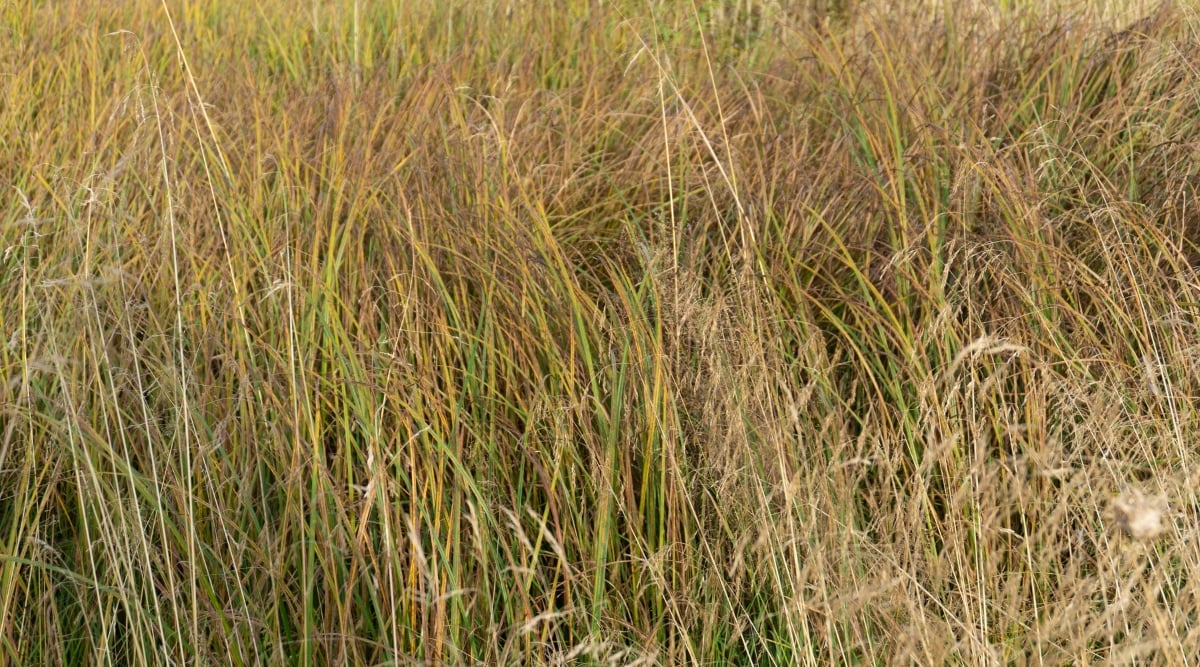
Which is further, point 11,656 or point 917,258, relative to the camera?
point 917,258

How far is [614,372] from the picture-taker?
1.59m

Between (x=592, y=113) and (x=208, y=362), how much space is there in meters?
1.14

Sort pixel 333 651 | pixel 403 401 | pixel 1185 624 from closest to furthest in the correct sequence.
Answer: pixel 1185 624 → pixel 333 651 → pixel 403 401

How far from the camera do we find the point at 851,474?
157cm

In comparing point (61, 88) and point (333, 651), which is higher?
point (61, 88)

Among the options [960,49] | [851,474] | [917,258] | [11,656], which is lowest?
[11,656]

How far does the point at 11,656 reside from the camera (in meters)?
1.46

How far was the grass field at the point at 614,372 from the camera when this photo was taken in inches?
54.7

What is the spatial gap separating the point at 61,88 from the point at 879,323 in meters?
1.89

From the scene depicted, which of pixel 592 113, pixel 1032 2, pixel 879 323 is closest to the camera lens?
pixel 879 323

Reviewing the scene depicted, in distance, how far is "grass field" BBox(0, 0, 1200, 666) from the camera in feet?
4.56

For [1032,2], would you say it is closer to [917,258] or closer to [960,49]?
[960,49]

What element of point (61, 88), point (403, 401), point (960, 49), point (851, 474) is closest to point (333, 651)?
point (403, 401)

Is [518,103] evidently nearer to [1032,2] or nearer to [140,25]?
[140,25]
